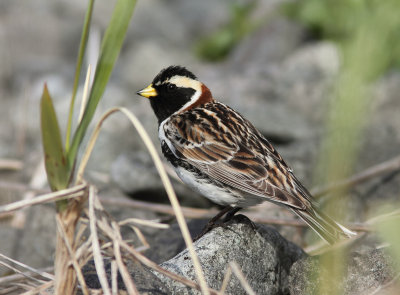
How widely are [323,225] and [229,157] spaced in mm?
778

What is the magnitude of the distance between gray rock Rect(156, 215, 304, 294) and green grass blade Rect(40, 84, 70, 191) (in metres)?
0.86

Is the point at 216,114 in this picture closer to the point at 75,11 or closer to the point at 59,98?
the point at 59,98

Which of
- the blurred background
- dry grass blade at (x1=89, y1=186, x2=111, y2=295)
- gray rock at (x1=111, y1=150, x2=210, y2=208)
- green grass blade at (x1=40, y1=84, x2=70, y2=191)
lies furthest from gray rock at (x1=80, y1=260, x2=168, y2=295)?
gray rock at (x1=111, y1=150, x2=210, y2=208)

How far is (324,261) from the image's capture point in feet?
2.98

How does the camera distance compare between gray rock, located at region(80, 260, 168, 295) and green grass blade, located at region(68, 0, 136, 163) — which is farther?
gray rock, located at region(80, 260, 168, 295)

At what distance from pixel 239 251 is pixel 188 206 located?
91.8 inches

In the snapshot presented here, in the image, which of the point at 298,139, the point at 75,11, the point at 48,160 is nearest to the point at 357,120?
the point at 48,160

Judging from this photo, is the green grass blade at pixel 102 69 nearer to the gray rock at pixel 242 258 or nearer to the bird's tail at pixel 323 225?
the gray rock at pixel 242 258

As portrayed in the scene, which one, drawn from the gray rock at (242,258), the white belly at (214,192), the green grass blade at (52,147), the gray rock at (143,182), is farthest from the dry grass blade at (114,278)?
the gray rock at (143,182)

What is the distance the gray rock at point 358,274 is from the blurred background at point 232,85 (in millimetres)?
282

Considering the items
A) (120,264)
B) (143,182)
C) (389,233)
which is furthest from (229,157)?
(389,233)

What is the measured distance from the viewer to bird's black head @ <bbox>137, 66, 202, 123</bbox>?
161 inches

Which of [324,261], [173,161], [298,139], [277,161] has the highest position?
[324,261]

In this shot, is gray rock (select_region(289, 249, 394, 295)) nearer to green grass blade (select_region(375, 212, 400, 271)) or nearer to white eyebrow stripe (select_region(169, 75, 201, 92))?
white eyebrow stripe (select_region(169, 75, 201, 92))
